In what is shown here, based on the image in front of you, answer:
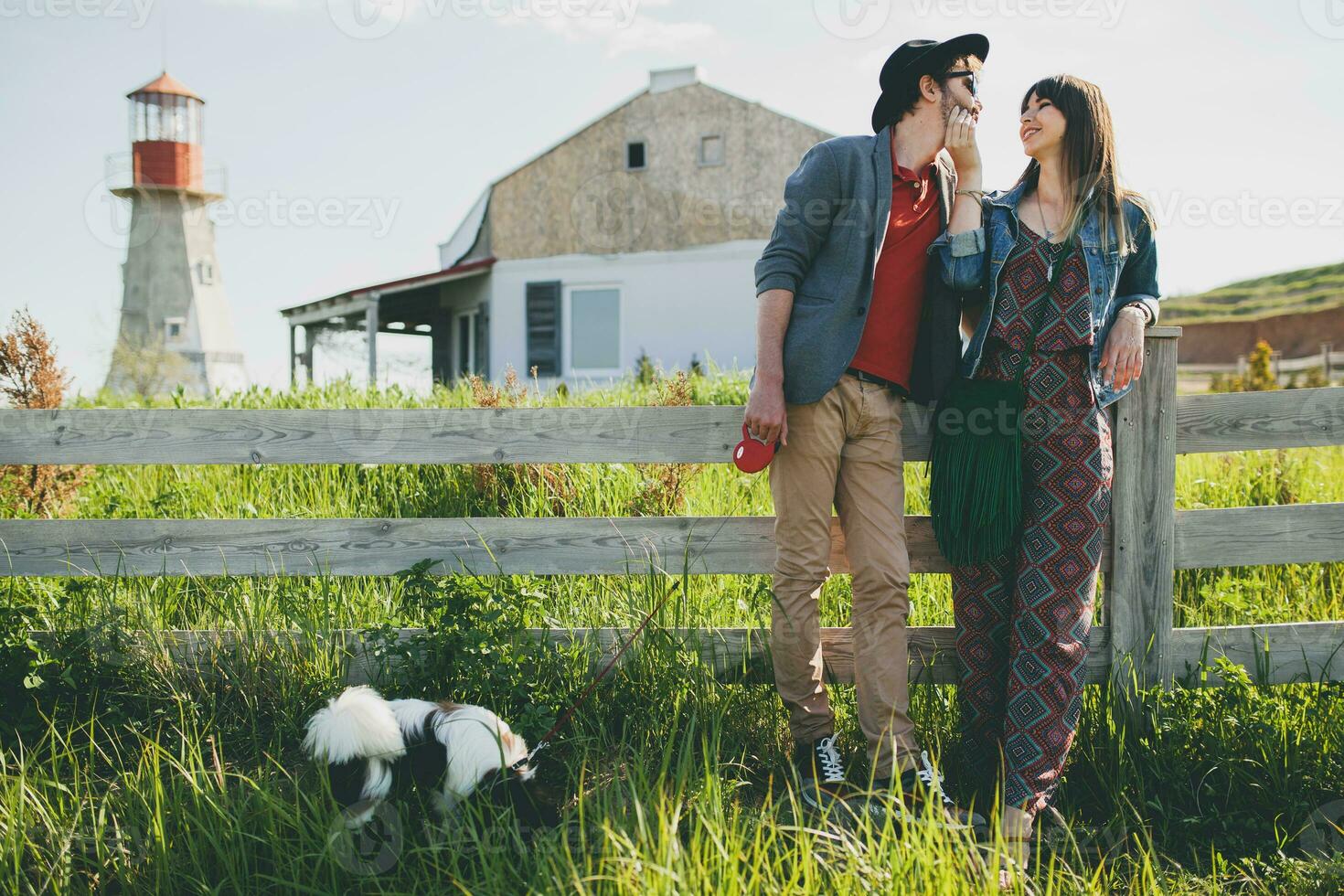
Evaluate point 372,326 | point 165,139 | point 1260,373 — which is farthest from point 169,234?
point 1260,373

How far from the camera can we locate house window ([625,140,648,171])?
57.4ft

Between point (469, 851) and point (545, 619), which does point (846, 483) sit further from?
point (469, 851)

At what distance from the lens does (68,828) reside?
8.07 feet

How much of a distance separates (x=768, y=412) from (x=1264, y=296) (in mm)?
82721

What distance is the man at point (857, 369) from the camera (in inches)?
108

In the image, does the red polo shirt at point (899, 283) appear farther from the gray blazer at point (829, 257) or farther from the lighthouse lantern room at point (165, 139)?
the lighthouse lantern room at point (165, 139)

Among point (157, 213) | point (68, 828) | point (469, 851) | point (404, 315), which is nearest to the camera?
point (469, 851)

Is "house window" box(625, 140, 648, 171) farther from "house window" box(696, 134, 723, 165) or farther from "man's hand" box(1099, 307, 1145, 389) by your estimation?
"man's hand" box(1099, 307, 1145, 389)

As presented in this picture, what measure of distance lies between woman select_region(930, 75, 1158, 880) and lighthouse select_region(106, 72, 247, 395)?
33.8m

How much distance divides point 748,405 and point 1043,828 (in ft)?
5.20

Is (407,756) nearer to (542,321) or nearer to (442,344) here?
(542,321)

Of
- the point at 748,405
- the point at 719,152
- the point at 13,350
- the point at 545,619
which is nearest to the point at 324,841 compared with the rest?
the point at 545,619

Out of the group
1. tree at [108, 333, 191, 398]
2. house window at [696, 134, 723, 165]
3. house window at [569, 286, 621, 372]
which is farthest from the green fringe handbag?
tree at [108, 333, 191, 398]

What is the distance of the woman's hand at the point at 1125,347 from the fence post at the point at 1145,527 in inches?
12.7
